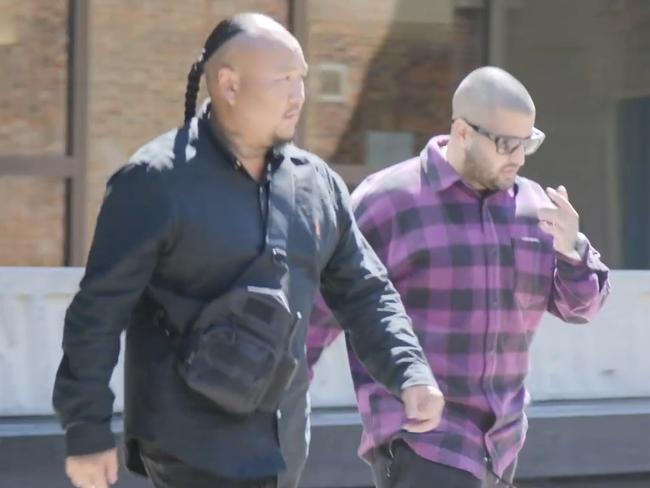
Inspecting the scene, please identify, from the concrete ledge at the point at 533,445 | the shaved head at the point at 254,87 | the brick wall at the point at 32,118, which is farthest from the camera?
the brick wall at the point at 32,118

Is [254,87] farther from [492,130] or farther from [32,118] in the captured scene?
[32,118]

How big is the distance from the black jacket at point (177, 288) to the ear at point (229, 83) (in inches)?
3.3

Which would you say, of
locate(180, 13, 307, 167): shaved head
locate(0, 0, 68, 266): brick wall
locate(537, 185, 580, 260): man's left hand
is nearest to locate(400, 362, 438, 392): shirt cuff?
locate(180, 13, 307, 167): shaved head

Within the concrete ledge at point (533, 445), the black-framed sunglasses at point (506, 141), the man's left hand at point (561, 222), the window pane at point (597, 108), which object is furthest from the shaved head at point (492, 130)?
the window pane at point (597, 108)

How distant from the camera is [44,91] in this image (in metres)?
8.06

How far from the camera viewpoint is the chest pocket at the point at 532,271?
4406 millimetres

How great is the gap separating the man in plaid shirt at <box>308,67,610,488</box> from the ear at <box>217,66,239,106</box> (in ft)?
3.16

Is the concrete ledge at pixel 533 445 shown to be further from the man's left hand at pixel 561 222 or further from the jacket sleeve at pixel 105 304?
the jacket sleeve at pixel 105 304

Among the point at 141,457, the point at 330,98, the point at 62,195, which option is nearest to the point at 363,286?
the point at 141,457

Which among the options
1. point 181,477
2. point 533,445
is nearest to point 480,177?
point 181,477

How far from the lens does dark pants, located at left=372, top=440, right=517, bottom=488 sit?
14.0 ft

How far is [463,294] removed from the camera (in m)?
4.32

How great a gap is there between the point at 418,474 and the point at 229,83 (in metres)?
1.35

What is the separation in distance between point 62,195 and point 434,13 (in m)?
2.56
